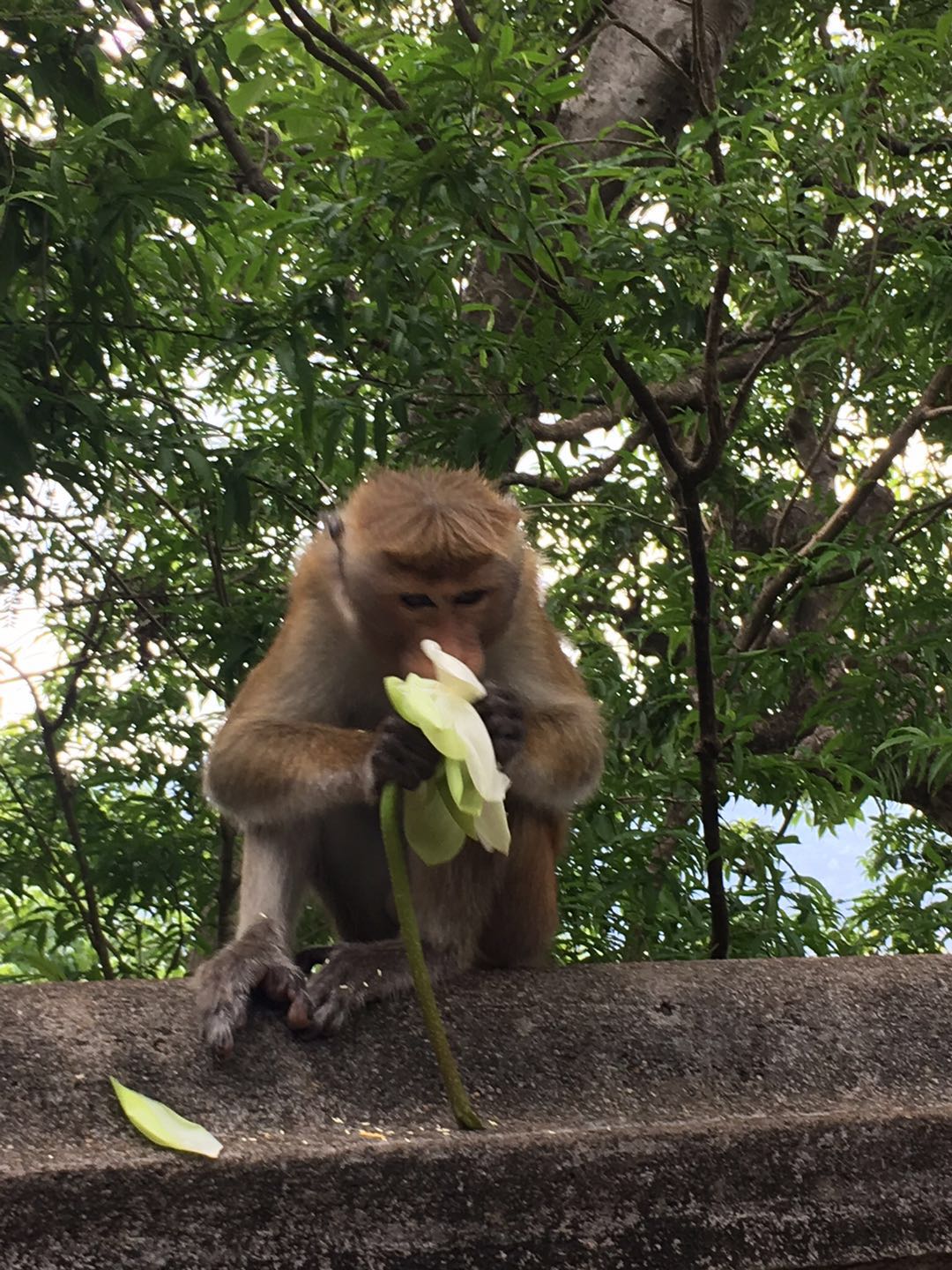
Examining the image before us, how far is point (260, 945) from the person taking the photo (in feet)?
6.27

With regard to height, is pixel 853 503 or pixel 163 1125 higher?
pixel 853 503

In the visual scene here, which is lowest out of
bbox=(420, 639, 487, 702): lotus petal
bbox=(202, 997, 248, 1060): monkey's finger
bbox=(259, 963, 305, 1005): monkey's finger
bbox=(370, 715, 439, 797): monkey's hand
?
bbox=(202, 997, 248, 1060): monkey's finger

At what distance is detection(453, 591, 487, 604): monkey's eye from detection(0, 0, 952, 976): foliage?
0.57m

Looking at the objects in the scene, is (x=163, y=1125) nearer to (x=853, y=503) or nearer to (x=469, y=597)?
(x=469, y=597)

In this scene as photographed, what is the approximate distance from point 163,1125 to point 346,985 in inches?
19.1

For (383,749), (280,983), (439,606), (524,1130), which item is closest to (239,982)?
(280,983)

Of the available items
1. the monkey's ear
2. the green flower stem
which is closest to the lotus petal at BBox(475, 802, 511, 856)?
the green flower stem

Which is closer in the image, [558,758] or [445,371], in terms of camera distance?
[558,758]

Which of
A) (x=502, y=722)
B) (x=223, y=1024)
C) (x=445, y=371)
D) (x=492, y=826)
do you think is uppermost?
(x=445, y=371)

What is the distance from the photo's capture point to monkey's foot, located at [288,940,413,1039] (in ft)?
5.50

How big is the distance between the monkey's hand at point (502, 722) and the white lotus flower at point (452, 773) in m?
0.25

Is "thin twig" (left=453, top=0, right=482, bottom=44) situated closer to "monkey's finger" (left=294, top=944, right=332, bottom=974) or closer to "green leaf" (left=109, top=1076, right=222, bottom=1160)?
"monkey's finger" (left=294, top=944, right=332, bottom=974)

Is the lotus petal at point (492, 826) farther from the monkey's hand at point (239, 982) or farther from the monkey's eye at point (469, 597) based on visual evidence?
the monkey's eye at point (469, 597)

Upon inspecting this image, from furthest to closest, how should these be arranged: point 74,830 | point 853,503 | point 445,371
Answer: point 853,503 → point 74,830 → point 445,371
